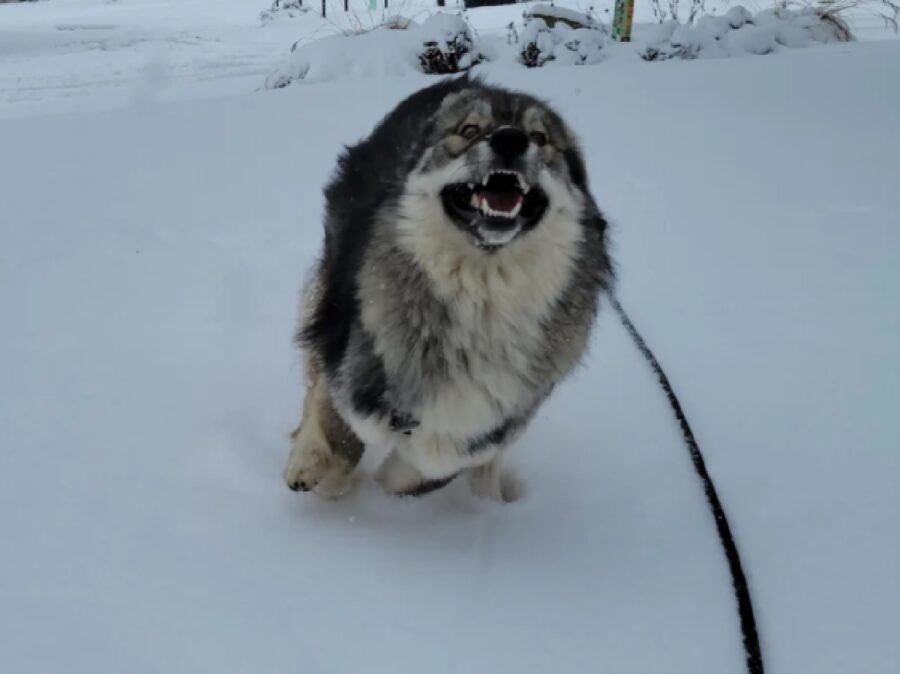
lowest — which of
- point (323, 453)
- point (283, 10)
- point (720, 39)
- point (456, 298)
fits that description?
point (283, 10)

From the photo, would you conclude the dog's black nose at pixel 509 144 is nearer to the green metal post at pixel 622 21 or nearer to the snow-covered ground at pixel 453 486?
the snow-covered ground at pixel 453 486

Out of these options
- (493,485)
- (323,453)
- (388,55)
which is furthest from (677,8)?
(323,453)

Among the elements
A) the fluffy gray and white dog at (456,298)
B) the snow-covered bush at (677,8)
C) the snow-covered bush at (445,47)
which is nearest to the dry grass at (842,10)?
the snow-covered bush at (677,8)

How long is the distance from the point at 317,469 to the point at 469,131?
0.96 metres

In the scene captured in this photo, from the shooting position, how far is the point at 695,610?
184 centimetres

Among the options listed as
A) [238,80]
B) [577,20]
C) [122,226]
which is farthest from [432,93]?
[577,20]

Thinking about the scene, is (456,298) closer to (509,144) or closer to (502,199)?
Result: (502,199)

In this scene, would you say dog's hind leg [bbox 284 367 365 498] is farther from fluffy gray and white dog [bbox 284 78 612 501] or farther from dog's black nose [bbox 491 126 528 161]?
dog's black nose [bbox 491 126 528 161]

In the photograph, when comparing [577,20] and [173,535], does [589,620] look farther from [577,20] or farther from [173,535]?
[577,20]

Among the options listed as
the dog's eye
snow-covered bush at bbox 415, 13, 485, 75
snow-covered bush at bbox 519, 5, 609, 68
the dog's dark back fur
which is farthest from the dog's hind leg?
snow-covered bush at bbox 519, 5, 609, 68

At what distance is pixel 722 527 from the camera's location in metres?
2.09

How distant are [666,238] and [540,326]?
2131 mm

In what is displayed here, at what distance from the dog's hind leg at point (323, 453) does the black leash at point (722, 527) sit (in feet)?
2.75

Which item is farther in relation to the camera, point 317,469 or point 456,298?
point 317,469
